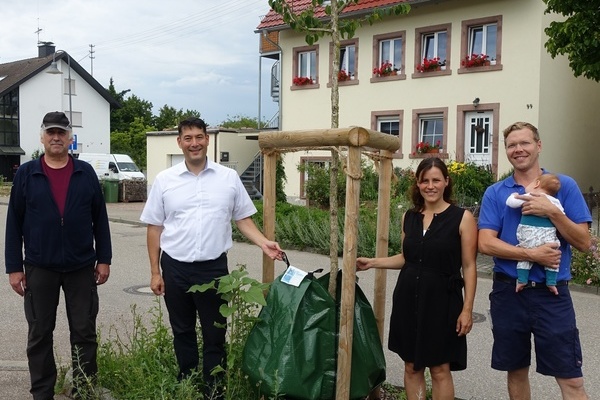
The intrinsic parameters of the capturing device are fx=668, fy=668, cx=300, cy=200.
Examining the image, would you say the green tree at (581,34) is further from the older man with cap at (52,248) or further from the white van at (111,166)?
the white van at (111,166)

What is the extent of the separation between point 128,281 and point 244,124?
1752 inches

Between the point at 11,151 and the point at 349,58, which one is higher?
the point at 349,58

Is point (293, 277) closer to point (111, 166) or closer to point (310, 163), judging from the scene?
point (310, 163)

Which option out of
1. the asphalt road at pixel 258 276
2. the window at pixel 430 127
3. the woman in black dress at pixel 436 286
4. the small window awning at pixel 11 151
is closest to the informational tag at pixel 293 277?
the woman in black dress at pixel 436 286

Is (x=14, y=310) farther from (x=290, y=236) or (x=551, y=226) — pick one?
(x=290, y=236)

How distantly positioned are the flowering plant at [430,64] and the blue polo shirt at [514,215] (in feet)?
58.2

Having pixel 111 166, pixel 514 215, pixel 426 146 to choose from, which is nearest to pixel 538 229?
pixel 514 215

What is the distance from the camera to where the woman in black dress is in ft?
12.2

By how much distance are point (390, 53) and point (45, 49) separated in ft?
136

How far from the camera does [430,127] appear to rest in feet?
70.3

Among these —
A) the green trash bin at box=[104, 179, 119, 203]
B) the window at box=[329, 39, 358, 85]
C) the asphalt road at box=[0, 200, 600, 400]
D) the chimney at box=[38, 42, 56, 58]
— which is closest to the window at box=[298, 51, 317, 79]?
the window at box=[329, 39, 358, 85]

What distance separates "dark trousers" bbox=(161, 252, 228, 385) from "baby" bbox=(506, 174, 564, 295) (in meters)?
1.75

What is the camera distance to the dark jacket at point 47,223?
4.14 meters

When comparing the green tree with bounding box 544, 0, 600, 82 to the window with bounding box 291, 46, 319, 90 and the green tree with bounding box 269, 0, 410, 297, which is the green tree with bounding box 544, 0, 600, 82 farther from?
the green tree with bounding box 269, 0, 410, 297
